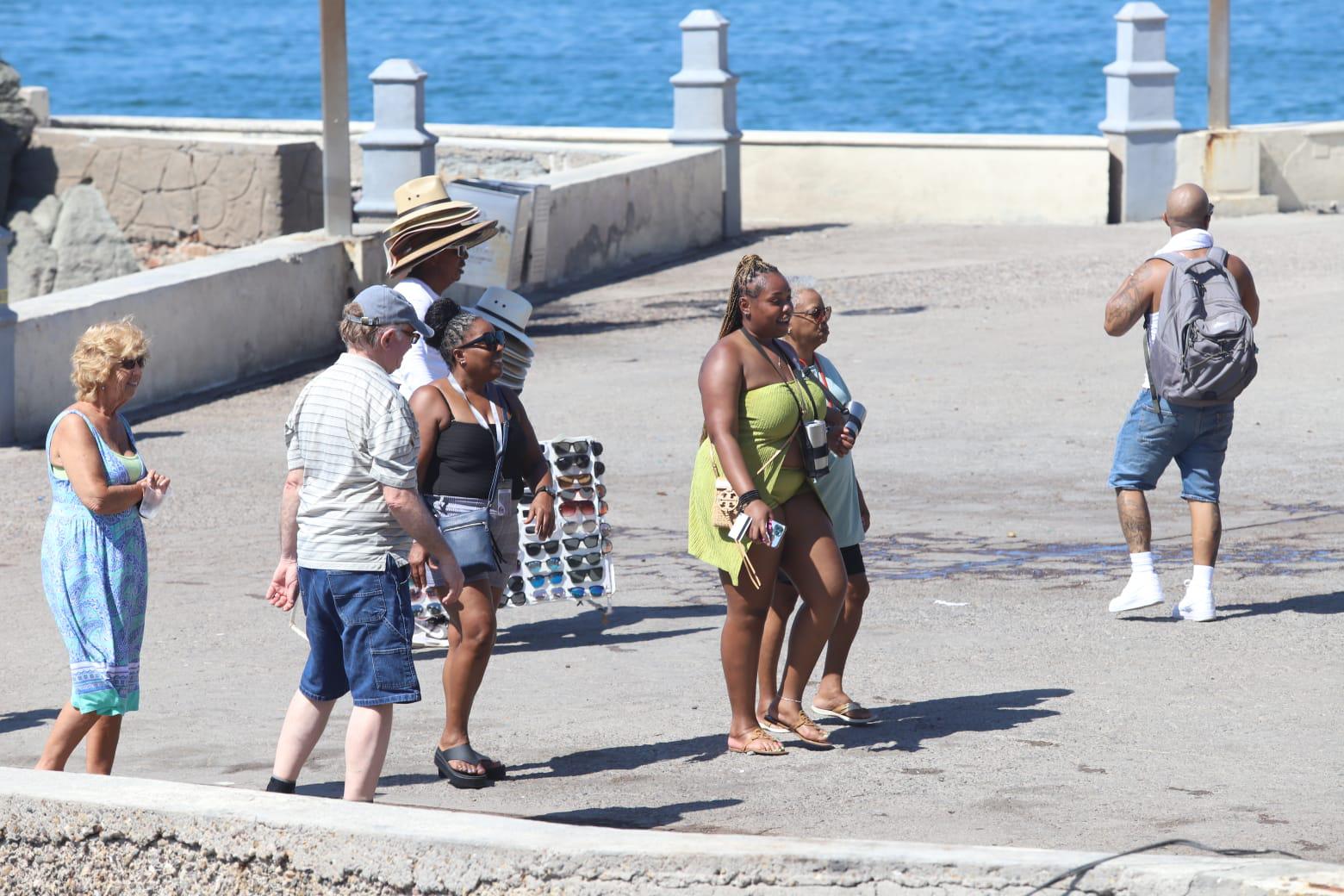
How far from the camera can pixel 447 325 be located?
6855 mm

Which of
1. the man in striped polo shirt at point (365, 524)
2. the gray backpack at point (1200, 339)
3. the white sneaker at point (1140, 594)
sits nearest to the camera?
the man in striped polo shirt at point (365, 524)

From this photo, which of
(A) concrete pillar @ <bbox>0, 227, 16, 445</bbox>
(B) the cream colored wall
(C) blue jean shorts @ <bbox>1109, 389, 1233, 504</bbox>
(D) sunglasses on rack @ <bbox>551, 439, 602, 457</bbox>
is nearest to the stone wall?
(B) the cream colored wall

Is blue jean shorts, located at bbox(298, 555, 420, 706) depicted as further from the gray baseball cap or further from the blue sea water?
the blue sea water

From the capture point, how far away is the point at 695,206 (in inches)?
847

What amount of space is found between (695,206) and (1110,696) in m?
14.5

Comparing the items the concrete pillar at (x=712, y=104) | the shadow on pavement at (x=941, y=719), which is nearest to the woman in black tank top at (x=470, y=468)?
the shadow on pavement at (x=941, y=719)

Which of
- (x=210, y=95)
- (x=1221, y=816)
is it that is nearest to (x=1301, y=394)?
(x=1221, y=816)

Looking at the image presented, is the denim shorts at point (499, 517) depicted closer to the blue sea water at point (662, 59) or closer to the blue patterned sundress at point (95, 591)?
the blue patterned sundress at point (95, 591)

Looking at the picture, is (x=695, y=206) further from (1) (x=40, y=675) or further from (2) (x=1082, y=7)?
(2) (x=1082, y=7)

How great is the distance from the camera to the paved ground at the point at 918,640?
249 inches

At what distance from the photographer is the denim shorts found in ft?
22.2

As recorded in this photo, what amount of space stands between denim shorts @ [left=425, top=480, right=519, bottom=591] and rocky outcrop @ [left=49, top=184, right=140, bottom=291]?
1411cm

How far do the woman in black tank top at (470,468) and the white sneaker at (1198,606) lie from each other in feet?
9.46

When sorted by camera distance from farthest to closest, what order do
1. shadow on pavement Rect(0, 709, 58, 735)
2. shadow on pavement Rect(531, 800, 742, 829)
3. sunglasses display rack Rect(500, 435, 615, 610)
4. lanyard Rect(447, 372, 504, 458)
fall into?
sunglasses display rack Rect(500, 435, 615, 610), shadow on pavement Rect(0, 709, 58, 735), lanyard Rect(447, 372, 504, 458), shadow on pavement Rect(531, 800, 742, 829)
